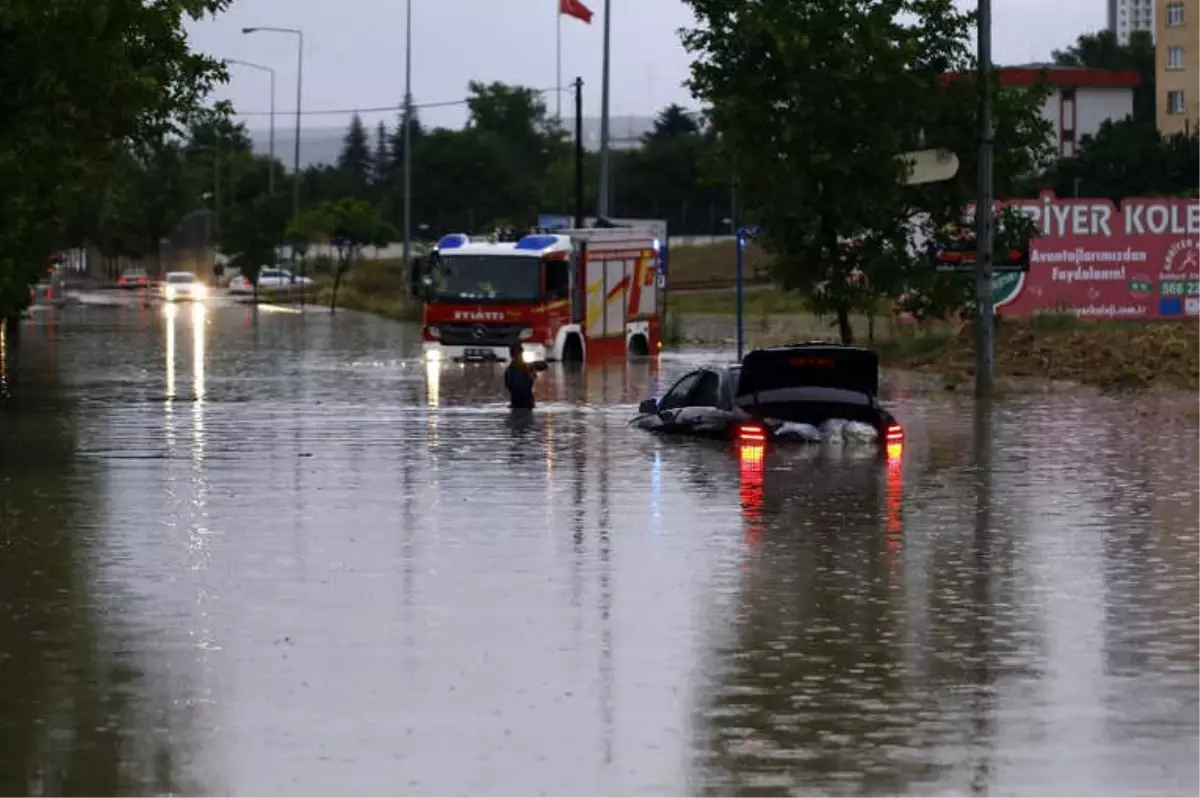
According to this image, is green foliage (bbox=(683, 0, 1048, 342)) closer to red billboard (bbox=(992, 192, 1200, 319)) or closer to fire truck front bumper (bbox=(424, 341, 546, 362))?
fire truck front bumper (bbox=(424, 341, 546, 362))

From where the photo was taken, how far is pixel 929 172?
40375 mm

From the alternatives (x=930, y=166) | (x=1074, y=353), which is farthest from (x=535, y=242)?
(x=1074, y=353)

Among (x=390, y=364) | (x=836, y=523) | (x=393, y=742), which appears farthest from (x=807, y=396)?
(x=390, y=364)

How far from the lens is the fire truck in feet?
159

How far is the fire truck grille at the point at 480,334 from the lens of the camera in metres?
48.6

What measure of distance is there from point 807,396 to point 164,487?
7.76 m

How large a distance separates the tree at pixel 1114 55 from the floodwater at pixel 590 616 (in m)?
137

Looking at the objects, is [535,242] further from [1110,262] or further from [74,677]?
[74,677]

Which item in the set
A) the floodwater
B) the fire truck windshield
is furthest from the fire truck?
the floodwater

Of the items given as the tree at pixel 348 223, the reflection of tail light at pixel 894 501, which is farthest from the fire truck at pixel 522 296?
the tree at pixel 348 223

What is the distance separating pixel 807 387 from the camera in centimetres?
2723

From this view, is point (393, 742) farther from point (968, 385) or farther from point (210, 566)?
point (968, 385)

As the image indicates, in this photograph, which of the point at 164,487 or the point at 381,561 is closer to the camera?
the point at 381,561

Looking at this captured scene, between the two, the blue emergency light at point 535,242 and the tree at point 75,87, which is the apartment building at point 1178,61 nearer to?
the blue emergency light at point 535,242
